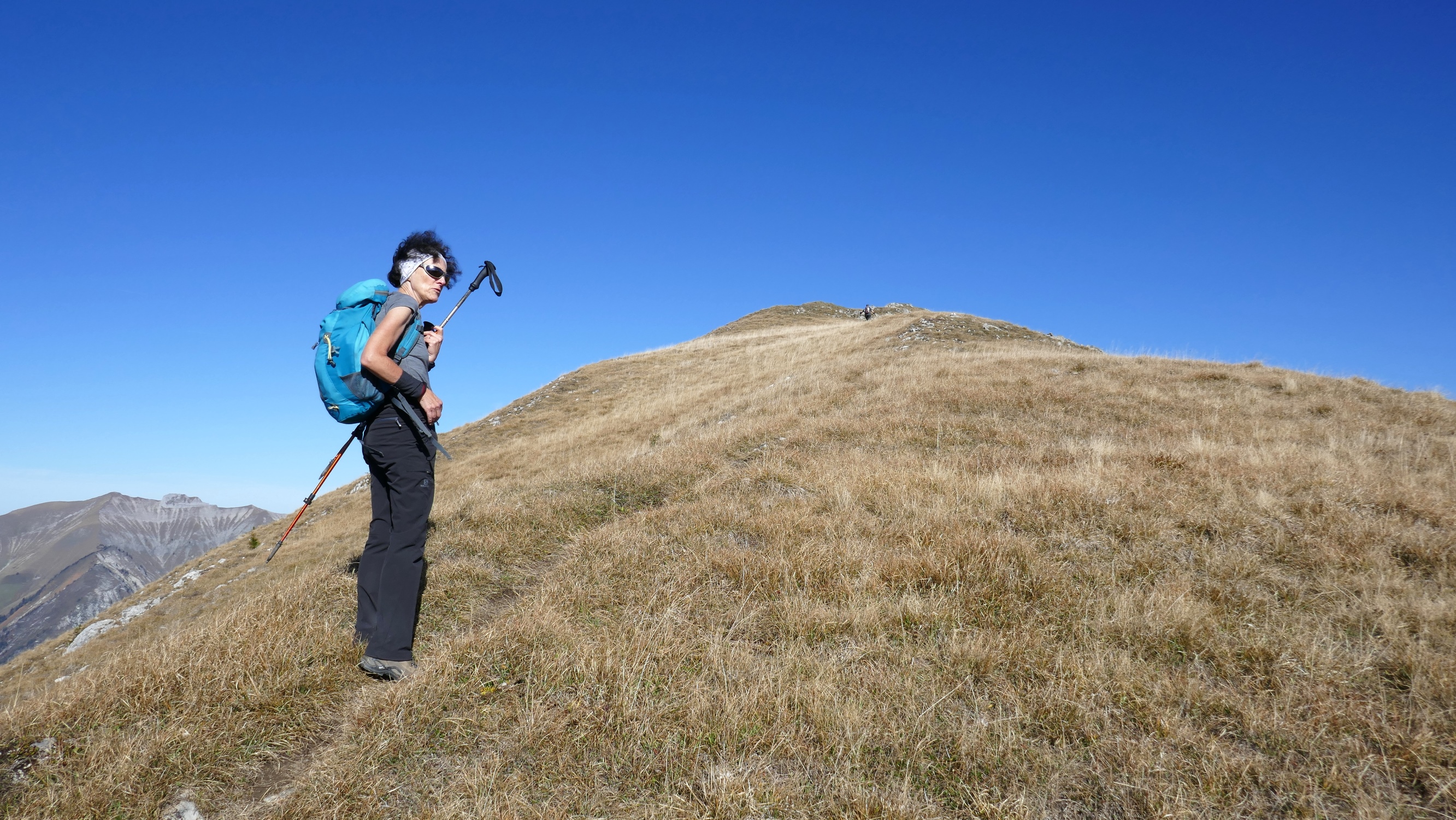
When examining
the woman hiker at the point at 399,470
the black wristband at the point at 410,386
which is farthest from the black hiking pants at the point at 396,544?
the black wristband at the point at 410,386

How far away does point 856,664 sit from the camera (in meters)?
3.90

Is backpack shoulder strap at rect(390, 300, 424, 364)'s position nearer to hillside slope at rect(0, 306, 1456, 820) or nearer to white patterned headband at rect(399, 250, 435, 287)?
white patterned headband at rect(399, 250, 435, 287)

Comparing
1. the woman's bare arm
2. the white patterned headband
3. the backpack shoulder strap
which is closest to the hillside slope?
the woman's bare arm

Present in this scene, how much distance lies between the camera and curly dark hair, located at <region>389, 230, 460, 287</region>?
15.4 ft

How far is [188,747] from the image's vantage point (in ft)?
10.6

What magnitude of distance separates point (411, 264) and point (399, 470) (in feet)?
4.96

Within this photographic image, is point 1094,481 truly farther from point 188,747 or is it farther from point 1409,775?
point 188,747

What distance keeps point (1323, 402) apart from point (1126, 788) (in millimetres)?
13422

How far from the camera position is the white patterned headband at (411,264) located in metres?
4.57

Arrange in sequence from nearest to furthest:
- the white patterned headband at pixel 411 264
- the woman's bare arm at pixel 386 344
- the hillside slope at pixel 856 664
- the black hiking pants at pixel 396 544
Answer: the hillside slope at pixel 856 664 < the woman's bare arm at pixel 386 344 < the black hiking pants at pixel 396 544 < the white patterned headband at pixel 411 264

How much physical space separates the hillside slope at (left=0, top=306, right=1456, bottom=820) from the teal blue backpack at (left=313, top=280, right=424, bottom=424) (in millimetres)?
1596

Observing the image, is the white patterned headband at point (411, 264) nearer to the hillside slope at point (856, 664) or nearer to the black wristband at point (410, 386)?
the black wristband at point (410, 386)

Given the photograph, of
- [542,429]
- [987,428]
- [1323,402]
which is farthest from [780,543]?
[542,429]

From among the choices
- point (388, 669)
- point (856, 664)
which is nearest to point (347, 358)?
point (388, 669)
